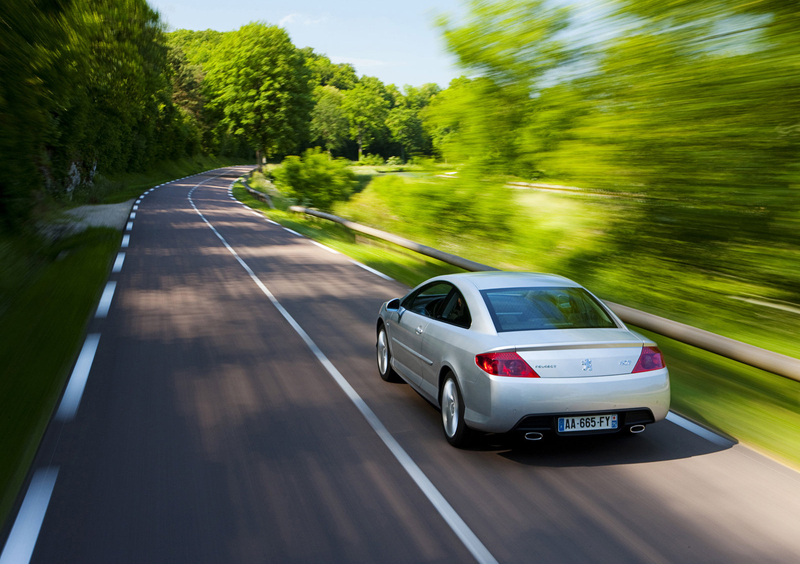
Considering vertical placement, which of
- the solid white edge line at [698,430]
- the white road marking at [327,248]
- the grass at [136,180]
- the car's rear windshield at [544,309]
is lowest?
the grass at [136,180]

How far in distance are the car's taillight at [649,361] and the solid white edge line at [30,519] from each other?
13.7ft

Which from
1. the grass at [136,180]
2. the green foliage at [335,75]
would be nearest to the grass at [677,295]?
the grass at [136,180]

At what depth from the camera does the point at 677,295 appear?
1176 cm

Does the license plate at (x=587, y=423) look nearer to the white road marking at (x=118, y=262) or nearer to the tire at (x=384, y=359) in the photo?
the tire at (x=384, y=359)

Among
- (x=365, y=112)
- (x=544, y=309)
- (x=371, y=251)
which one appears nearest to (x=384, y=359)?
(x=544, y=309)

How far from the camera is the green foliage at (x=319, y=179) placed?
33000 mm

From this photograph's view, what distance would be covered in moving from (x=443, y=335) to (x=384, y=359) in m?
1.82

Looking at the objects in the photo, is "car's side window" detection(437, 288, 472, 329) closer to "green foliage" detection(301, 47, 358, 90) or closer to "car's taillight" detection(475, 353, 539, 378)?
"car's taillight" detection(475, 353, 539, 378)

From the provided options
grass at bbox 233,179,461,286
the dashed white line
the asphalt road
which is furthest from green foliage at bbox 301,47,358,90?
the asphalt road

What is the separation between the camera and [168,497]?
458 cm

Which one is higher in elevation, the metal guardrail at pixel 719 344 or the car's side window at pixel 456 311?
the car's side window at pixel 456 311

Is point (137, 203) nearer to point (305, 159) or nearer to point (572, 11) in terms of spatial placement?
point (305, 159)

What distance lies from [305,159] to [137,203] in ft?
31.6

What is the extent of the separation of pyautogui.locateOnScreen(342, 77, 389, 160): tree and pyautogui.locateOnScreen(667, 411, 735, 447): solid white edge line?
12311 cm
